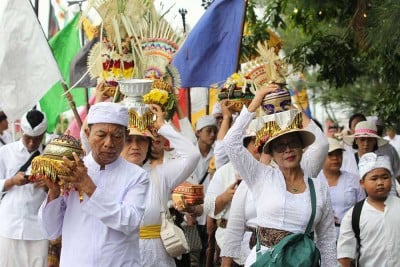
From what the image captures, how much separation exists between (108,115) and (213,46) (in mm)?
5303

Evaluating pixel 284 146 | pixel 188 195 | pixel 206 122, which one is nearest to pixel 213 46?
pixel 206 122

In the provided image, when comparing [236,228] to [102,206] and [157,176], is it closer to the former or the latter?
[157,176]

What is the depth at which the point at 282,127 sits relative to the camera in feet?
22.1

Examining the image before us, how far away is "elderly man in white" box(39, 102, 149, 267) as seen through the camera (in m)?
5.63

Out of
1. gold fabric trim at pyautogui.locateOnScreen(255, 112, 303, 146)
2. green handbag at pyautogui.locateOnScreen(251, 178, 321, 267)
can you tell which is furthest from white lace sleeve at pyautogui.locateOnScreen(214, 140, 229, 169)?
green handbag at pyautogui.locateOnScreen(251, 178, 321, 267)

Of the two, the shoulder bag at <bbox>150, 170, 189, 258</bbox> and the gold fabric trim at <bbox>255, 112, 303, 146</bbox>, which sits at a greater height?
the gold fabric trim at <bbox>255, 112, 303, 146</bbox>

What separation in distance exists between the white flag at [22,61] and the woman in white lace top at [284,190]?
327cm

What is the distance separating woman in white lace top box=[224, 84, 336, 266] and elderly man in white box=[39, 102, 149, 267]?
37.5 inches

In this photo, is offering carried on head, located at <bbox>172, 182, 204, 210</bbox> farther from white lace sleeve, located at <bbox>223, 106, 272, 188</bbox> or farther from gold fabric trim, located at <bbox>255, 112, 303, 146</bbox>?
white lace sleeve, located at <bbox>223, 106, 272, 188</bbox>

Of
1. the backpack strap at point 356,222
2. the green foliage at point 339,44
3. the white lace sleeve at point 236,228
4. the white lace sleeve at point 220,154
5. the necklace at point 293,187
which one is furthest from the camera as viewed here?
the green foliage at point 339,44

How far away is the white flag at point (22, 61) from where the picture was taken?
9422mm

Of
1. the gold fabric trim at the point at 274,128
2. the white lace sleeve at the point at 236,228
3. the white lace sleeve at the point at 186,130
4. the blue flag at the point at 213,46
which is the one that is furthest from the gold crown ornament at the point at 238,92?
the blue flag at the point at 213,46

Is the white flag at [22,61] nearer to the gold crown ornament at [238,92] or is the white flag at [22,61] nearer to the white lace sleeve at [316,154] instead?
the gold crown ornament at [238,92]

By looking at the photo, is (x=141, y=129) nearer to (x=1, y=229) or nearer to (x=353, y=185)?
(x=1, y=229)
